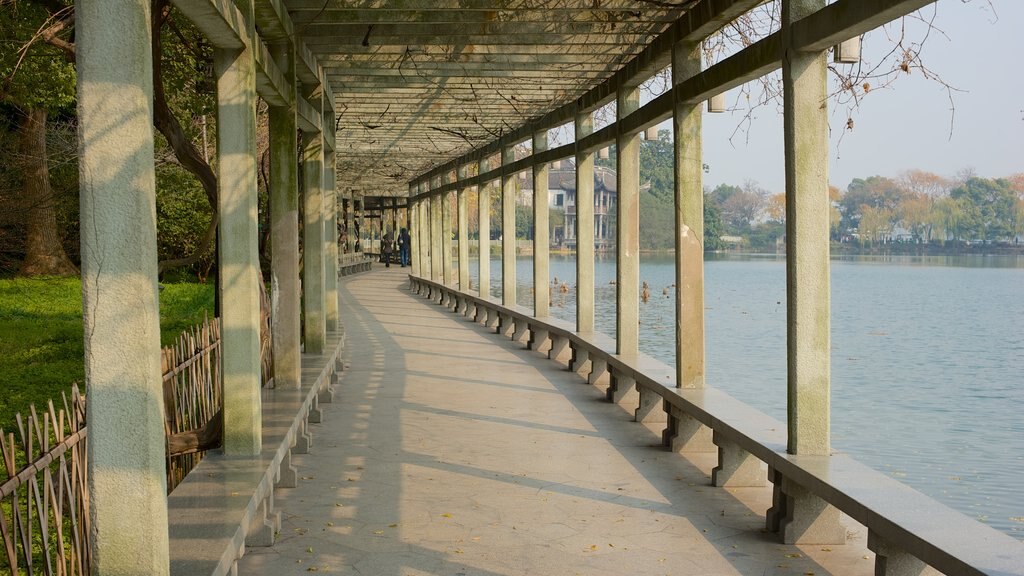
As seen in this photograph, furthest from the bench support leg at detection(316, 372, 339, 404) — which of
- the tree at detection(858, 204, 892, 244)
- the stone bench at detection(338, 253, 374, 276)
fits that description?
the tree at detection(858, 204, 892, 244)

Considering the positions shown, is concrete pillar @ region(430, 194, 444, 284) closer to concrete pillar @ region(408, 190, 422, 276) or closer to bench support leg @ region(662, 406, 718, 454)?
concrete pillar @ region(408, 190, 422, 276)

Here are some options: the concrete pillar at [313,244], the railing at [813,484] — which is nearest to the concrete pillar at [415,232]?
the concrete pillar at [313,244]

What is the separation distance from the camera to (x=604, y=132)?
1079 cm

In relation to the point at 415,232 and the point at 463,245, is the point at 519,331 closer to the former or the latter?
the point at 463,245

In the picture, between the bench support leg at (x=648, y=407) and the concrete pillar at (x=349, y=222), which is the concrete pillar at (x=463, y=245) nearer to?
the bench support leg at (x=648, y=407)

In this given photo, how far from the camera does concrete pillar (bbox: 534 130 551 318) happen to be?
1437cm

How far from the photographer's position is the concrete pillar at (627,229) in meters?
9.98

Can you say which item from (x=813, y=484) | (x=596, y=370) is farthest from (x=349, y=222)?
(x=813, y=484)

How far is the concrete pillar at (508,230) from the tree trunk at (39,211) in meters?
7.76

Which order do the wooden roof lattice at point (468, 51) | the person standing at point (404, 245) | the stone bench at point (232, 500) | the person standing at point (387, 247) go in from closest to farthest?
the stone bench at point (232, 500), the wooden roof lattice at point (468, 51), the person standing at point (404, 245), the person standing at point (387, 247)

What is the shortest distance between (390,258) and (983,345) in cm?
2982

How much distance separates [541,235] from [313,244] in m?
5.41

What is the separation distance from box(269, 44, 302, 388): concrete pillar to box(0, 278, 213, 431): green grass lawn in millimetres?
640

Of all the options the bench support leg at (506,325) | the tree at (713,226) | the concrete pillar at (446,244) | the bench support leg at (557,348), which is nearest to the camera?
the bench support leg at (557,348)
